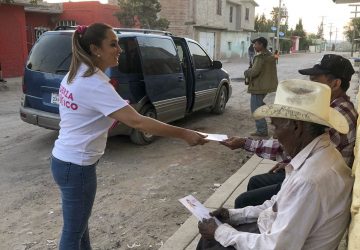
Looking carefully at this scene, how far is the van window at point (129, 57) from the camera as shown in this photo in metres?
6.55

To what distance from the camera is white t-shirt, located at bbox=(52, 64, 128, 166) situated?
2484mm

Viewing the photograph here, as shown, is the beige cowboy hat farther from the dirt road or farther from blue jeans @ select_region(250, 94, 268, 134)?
blue jeans @ select_region(250, 94, 268, 134)

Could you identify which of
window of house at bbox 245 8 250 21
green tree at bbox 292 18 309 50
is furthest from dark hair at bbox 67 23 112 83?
green tree at bbox 292 18 309 50

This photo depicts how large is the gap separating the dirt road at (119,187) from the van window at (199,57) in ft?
4.56

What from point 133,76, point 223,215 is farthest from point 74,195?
point 133,76

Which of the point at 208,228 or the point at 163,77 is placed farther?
the point at 163,77

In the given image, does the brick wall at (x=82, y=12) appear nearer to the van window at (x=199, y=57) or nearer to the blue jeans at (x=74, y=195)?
the van window at (x=199, y=57)

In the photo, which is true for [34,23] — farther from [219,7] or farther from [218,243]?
[218,243]

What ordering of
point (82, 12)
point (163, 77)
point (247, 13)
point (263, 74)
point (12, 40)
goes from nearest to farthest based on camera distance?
point (163, 77) → point (263, 74) → point (12, 40) → point (82, 12) → point (247, 13)

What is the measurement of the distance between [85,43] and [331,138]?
68.6 inches

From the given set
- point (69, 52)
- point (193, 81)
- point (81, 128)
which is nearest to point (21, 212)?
point (81, 128)

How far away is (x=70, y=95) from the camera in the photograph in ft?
8.36

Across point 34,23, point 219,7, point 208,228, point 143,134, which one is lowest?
point 143,134

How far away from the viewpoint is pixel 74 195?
2.65m
